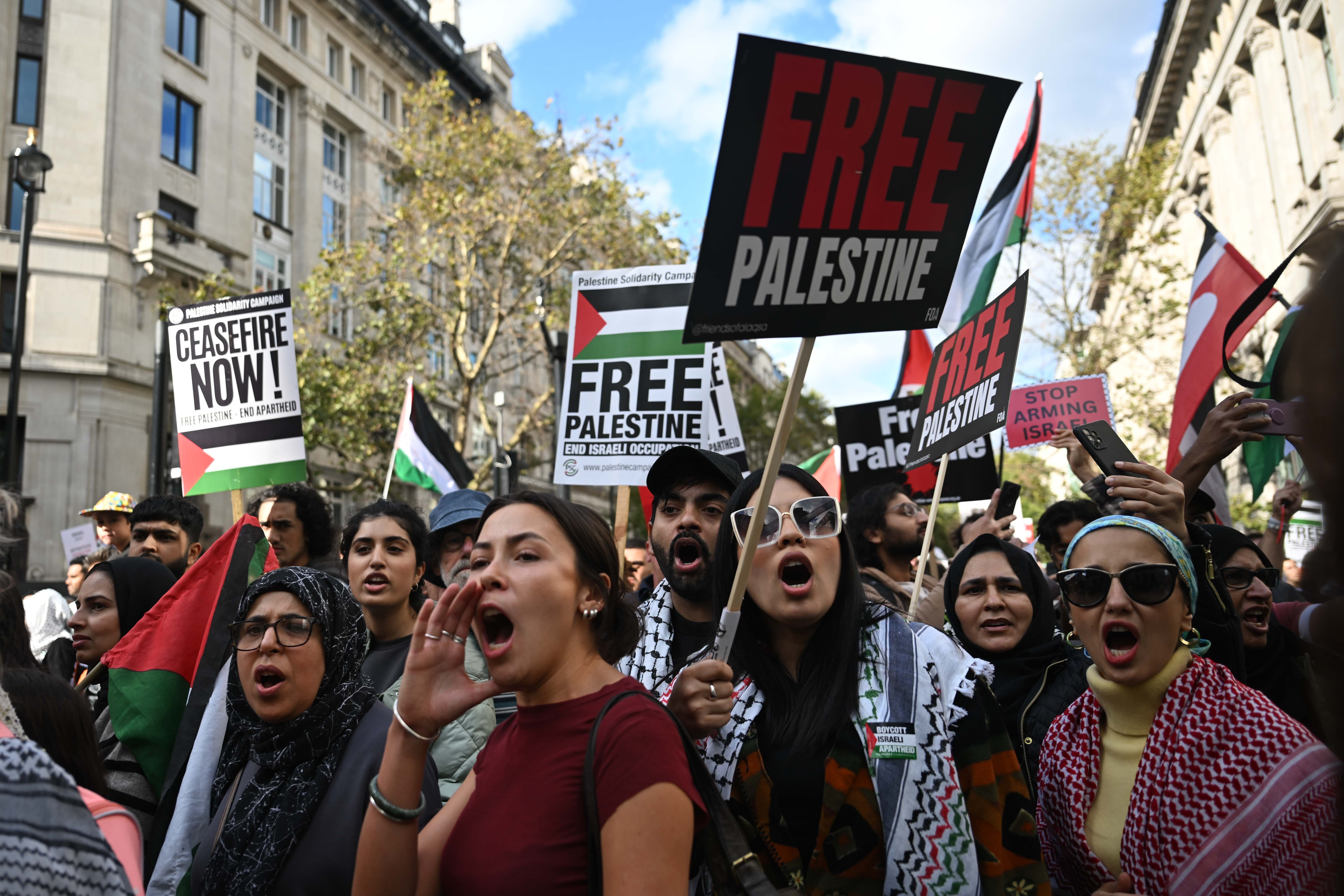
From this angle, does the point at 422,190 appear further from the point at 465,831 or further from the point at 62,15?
the point at 465,831

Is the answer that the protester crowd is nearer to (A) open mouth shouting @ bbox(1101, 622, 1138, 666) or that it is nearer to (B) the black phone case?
(A) open mouth shouting @ bbox(1101, 622, 1138, 666)

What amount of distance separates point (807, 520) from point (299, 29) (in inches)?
1316

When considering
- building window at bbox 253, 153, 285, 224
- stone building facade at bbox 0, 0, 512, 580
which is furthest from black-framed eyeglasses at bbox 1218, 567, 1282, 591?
building window at bbox 253, 153, 285, 224

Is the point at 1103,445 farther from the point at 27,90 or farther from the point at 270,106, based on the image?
the point at 270,106

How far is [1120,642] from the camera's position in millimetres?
2580

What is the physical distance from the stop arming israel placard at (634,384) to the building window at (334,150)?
2856 centimetres

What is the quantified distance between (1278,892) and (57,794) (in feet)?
7.51

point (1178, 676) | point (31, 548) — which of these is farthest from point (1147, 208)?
point (31, 548)

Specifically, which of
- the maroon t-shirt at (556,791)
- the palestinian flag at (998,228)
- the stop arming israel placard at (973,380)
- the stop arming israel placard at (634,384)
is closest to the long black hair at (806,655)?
the maroon t-shirt at (556,791)

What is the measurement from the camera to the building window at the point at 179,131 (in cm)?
2505

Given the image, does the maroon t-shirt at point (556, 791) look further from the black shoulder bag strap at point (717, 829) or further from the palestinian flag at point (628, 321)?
the palestinian flag at point (628, 321)

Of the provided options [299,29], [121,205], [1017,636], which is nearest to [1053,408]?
[1017,636]

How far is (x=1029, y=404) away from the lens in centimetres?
758

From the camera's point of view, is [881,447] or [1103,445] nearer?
[1103,445]
